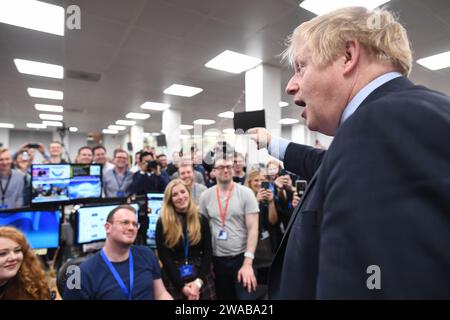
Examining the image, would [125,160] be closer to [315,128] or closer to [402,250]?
[315,128]

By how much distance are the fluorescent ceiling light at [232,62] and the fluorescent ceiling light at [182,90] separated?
1.38m

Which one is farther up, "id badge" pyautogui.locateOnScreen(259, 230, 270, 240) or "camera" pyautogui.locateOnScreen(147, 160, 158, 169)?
"camera" pyautogui.locateOnScreen(147, 160, 158, 169)

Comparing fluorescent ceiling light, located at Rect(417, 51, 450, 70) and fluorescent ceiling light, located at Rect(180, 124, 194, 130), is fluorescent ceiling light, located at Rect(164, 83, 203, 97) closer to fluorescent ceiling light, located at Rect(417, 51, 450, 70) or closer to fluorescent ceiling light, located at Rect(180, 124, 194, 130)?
fluorescent ceiling light, located at Rect(417, 51, 450, 70)

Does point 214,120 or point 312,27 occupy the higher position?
point 214,120

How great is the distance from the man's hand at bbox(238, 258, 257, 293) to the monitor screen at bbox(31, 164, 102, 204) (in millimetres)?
1623

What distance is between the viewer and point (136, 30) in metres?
2.90

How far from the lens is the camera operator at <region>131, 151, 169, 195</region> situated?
308 cm

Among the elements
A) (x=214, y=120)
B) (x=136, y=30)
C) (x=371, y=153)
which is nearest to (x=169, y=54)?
(x=136, y=30)

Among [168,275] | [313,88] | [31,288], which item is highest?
[313,88]

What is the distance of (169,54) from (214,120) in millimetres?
5735

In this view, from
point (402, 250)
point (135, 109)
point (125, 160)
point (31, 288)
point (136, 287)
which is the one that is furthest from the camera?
point (135, 109)

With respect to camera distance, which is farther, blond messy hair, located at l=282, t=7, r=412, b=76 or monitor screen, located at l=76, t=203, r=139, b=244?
monitor screen, located at l=76, t=203, r=139, b=244

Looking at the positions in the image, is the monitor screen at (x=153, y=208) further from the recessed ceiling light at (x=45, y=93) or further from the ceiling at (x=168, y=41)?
the recessed ceiling light at (x=45, y=93)

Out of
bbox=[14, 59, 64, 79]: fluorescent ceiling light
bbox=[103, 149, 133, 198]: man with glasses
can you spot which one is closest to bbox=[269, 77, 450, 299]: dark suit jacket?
bbox=[103, 149, 133, 198]: man with glasses
